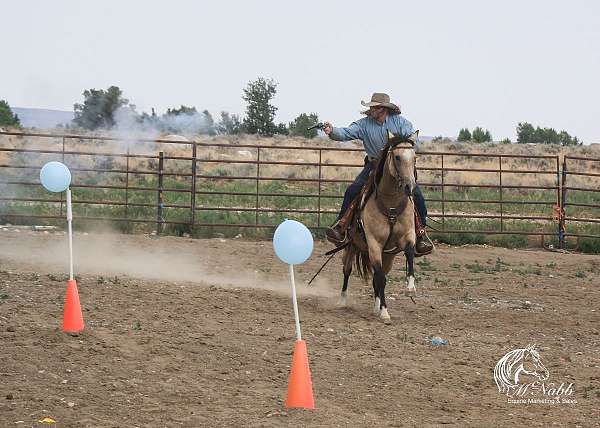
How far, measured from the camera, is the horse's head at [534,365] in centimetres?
710

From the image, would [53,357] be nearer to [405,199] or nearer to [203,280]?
[405,199]

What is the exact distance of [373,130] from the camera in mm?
10148

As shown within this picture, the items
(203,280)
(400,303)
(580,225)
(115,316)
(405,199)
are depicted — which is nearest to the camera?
(115,316)

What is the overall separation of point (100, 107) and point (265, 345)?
14481mm

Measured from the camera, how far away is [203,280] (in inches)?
477

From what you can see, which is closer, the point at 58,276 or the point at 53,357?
the point at 53,357

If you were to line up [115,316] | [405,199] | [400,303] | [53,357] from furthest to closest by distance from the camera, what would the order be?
[400,303], [405,199], [115,316], [53,357]

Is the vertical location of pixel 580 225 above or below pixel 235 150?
below

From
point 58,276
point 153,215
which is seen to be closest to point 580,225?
point 153,215

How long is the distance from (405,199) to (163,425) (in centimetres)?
490

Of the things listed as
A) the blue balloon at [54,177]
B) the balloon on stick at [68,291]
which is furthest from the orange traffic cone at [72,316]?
the blue balloon at [54,177]

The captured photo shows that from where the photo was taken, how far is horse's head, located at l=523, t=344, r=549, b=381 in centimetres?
710

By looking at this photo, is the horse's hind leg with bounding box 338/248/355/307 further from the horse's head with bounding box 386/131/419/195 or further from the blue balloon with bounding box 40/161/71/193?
the blue balloon with bounding box 40/161/71/193

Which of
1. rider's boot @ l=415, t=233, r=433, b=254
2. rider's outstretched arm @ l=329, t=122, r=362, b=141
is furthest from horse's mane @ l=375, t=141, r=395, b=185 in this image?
rider's boot @ l=415, t=233, r=433, b=254
